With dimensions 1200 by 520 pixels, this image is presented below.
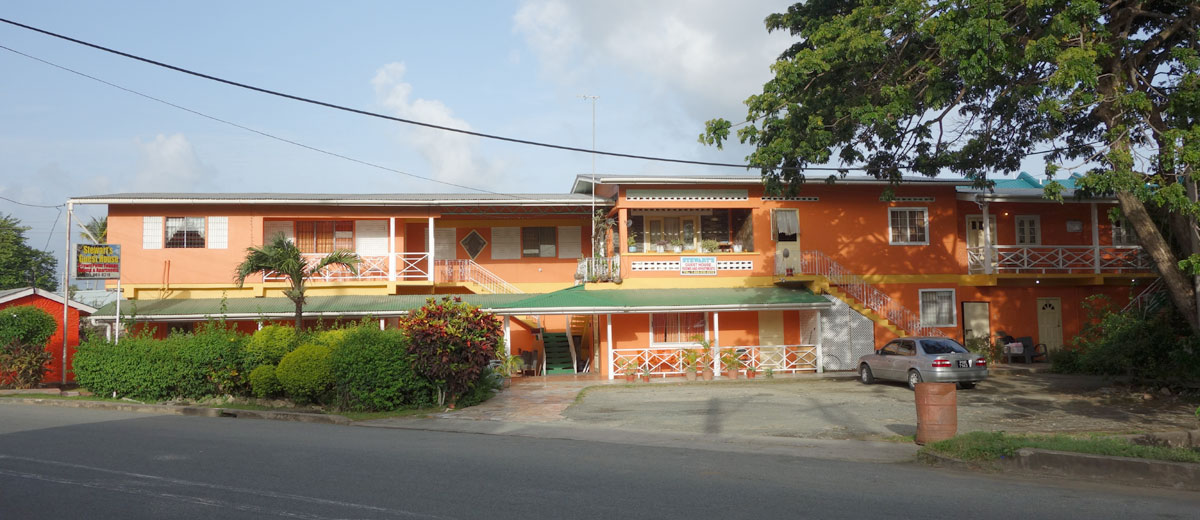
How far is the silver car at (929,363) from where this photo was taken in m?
20.0

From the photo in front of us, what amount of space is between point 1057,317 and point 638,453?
2189 centimetres

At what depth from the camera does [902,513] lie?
25.3ft

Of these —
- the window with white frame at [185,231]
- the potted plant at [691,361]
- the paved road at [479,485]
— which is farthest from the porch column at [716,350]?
the window with white frame at [185,231]

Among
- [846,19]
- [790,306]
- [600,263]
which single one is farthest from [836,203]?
[846,19]

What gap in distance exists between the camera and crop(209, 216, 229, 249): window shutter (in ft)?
86.2

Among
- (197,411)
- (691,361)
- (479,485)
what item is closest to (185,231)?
(197,411)

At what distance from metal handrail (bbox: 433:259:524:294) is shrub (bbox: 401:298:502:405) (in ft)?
33.2

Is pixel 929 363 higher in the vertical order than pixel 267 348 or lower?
lower

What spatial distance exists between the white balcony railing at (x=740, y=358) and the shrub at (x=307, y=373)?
9380mm

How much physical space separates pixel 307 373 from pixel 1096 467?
1429 centimetres

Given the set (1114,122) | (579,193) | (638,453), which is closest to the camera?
(638,453)

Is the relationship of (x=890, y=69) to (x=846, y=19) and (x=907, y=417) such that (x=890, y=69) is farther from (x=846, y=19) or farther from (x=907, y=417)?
(x=907, y=417)

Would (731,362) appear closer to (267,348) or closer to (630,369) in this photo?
(630,369)

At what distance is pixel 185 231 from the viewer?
1038 inches
